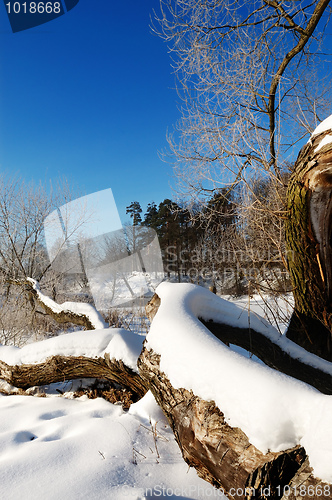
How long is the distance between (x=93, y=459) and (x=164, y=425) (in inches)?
25.7

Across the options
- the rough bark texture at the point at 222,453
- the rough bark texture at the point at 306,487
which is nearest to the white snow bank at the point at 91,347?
the rough bark texture at the point at 222,453

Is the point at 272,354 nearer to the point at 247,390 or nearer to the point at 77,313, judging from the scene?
the point at 247,390

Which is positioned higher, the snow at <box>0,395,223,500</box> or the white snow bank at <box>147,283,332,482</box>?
the white snow bank at <box>147,283,332,482</box>

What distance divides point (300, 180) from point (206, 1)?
4.99m

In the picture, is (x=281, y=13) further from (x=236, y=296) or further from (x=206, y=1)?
(x=236, y=296)

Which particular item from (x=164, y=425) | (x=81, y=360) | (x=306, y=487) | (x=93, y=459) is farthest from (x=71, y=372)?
(x=306, y=487)

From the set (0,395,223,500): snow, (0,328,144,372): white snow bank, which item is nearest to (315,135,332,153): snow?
(0,395,223,500): snow

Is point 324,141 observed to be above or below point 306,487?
above

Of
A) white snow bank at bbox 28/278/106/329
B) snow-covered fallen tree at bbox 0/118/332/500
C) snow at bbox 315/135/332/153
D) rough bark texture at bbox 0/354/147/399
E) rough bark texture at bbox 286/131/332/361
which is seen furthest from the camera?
white snow bank at bbox 28/278/106/329

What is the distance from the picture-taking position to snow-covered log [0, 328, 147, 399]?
286 centimetres

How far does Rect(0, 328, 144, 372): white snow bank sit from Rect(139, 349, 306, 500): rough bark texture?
109 cm

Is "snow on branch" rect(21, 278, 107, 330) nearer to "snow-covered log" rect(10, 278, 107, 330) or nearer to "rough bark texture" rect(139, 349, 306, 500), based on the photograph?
"snow-covered log" rect(10, 278, 107, 330)

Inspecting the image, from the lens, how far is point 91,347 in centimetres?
307

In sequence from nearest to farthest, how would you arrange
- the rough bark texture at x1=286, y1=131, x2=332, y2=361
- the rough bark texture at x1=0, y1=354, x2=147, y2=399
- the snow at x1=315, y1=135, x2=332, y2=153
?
the snow at x1=315, y1=135, x2=332, y2=153 < the rough bark texture at x1=286, y1=131, x2=332, y2=361 < the rough bark texture at x1=0, y1=354, x2=147, y2=399
